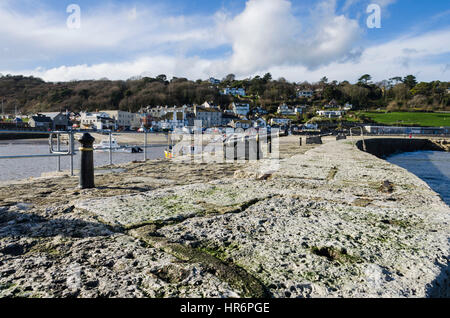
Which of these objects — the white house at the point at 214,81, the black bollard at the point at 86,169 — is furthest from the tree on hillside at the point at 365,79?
the black bollard at the point at 86,169

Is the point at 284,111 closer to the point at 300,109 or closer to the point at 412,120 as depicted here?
the point at 300,109

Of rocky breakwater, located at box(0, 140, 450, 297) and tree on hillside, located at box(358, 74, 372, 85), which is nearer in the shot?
rocky breakwater, located at box(0, 140, 450, 297)

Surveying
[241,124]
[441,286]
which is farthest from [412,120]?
[441,286]

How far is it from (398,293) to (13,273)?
169 centimetres

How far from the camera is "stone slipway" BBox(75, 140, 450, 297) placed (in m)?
1.19

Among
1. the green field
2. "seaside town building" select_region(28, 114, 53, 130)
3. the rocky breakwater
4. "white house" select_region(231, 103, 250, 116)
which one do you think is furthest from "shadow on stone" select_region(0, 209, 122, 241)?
"white house" select_region(231, 103, 250, 116)

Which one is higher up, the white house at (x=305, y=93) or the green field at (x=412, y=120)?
the white house at (x=305, y=93)

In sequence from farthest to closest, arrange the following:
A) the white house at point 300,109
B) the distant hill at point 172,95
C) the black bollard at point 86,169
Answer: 1. the white house at point 300,109
2. the distant hill at point 172,95
3. the black bollard at point 86,169

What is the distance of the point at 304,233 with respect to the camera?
5.66 feet

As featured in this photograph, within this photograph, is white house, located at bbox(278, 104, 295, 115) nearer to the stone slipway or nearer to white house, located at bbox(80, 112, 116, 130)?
white house, located at bbox(80, 112, 116, 130)

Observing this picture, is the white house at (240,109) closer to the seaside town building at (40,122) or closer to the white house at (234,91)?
the white house at (234,91)

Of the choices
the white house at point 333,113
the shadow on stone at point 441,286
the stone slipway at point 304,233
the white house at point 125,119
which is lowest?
the shadow on stone at point 441,286

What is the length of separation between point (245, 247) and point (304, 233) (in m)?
0.43

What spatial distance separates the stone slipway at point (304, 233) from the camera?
1.19 meters
